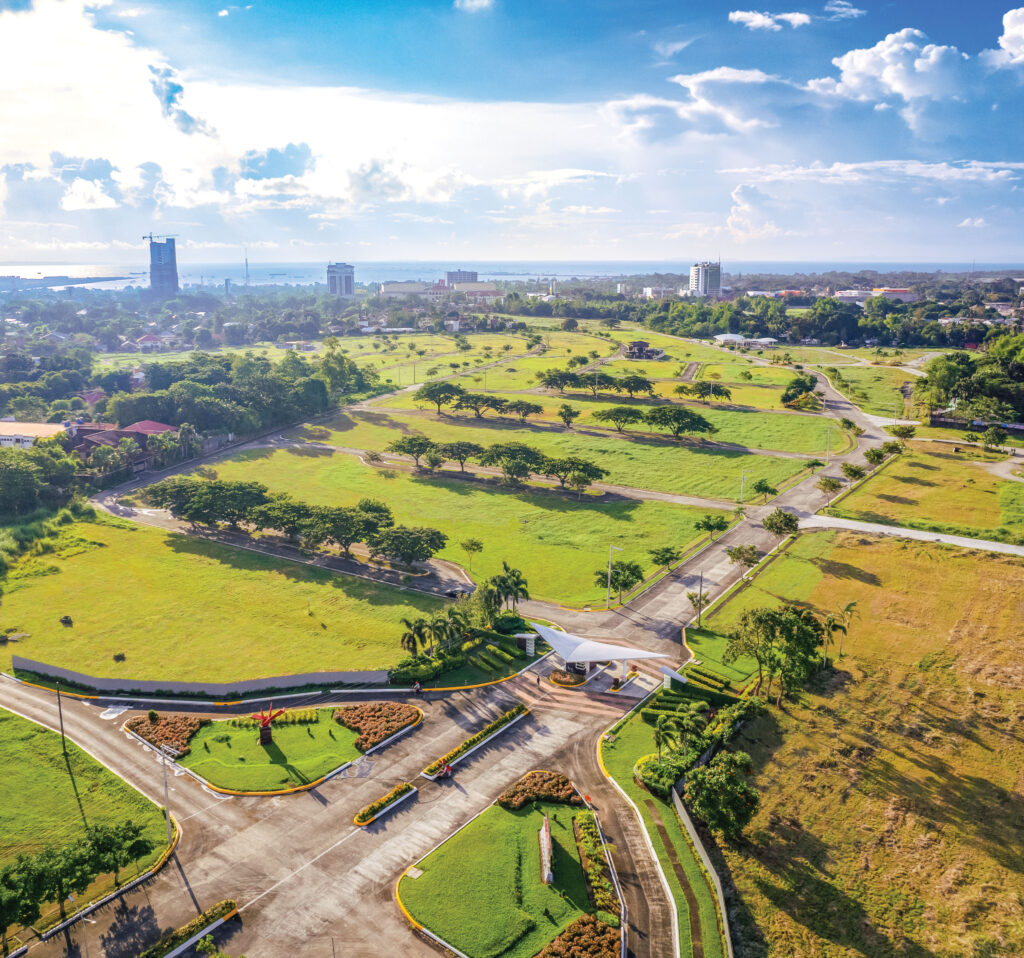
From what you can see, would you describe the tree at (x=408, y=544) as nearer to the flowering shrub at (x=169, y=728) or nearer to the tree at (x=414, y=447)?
the flowering shrub at (x=169, y=728)

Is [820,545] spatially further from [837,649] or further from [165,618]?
[165,618]

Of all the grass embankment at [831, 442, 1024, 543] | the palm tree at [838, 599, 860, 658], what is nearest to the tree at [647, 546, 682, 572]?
the palm tree at [838, 599, 860, 658]

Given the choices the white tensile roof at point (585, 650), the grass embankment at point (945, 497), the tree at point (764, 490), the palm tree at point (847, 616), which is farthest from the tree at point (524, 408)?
the white tensile roof at point (585, 650)

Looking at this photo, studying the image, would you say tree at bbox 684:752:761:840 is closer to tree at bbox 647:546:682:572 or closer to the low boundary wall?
the low boundary wall

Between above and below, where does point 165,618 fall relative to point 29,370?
below

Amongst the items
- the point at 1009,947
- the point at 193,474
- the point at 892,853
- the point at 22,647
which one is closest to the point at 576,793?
the point at 892,853
